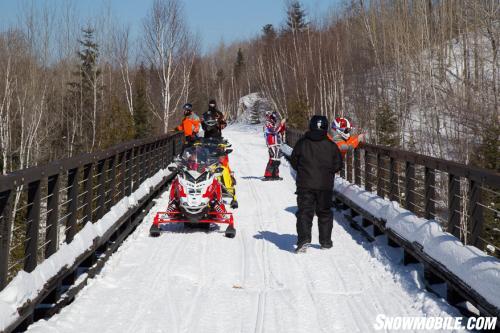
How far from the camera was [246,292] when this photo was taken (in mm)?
6156

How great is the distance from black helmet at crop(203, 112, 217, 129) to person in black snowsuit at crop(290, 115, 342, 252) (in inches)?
275

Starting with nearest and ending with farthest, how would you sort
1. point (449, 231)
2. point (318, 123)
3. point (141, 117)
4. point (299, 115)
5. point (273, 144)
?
point (449, 231) < point (318, 123) < point (273, 144) < point (299, 115) < point (141, 117)

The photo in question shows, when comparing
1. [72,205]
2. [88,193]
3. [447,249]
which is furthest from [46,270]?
[447,249]

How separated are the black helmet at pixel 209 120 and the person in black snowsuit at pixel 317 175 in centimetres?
698

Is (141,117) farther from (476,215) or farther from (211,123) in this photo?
(476,215)

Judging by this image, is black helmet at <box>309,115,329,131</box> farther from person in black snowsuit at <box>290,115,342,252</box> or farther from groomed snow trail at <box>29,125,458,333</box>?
groomed snow trail at <box>29,125,458,333</box>

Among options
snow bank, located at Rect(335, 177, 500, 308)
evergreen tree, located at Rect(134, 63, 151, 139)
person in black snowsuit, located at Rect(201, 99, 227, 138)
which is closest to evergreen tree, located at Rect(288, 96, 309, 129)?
evergreen tree, located at Rect(134, 63, 151, 139)

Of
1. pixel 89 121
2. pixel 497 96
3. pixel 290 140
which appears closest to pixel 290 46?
pixel 89 121

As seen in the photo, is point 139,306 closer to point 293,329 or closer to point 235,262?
point 293,329

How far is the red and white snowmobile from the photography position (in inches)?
366

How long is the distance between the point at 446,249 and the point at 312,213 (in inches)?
101

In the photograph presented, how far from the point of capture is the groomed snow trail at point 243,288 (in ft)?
17.0

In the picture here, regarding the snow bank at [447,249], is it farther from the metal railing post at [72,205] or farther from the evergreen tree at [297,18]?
the evergreen tree at [297,18]

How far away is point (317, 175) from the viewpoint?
8.16 metres
